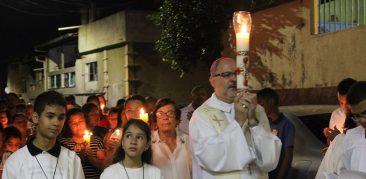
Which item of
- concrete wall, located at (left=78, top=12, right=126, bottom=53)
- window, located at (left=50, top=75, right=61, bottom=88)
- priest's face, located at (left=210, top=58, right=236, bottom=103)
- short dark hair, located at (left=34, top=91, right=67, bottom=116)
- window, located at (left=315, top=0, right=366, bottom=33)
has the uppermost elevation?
concrete wall, located at (left=78, top=12, right=126, bottom=53)

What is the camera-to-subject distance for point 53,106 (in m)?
3.75

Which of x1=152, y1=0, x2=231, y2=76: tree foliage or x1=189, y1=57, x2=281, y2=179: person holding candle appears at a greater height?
x1=152, y1=0, x2=231, y2=76: tree foliage

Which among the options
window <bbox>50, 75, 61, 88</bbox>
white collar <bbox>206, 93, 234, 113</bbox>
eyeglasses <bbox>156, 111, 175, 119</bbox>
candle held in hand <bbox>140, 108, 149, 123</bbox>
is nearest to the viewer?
white collar <bbox>206, 93, 234, 113</bbox>

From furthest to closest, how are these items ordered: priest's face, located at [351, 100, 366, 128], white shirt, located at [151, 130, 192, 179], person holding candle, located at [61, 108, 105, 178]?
person holding candle, located at [61, 108, 105, 178]
white shirt, located at [151, 130, 192, 179]
priest's face, located at [351, 100, 366, 128]

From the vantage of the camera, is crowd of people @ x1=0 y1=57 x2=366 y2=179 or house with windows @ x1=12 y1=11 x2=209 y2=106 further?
house with windows @ x1=12 y1=11 x2=209 y2=106

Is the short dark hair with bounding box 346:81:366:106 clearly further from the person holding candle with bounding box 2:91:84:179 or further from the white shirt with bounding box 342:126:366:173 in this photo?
the person holding candle with bounding box 2:91:84:179

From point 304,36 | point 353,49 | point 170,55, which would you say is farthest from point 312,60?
point 170,55

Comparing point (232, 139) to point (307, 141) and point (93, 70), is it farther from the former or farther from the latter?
point (93, 70)

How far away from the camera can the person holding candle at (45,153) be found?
11.9ft

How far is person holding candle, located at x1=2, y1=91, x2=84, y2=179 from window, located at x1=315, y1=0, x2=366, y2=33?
699 centimetres

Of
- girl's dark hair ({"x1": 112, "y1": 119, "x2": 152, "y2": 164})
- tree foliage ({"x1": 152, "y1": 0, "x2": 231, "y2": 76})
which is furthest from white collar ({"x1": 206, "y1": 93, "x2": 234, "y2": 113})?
tree foliage ({"x1": 152, "y1": 0, "x2": 231, "y2": 76})

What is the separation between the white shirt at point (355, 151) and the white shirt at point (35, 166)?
1.97 meters

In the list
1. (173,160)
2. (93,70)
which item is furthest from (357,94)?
(93,70)

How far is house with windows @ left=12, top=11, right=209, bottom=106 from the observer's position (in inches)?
725
